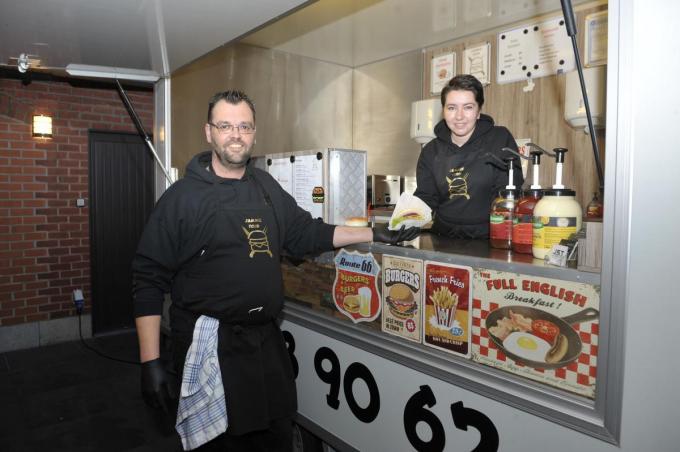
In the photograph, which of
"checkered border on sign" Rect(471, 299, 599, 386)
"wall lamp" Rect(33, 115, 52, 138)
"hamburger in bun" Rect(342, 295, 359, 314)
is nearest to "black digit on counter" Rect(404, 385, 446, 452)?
"checkered border on sign" Rect(471, 299, 599, 386)

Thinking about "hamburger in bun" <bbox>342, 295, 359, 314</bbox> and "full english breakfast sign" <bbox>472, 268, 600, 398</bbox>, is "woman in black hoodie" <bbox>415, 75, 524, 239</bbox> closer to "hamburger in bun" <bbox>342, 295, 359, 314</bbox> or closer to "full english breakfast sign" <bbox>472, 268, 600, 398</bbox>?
"hamburger in bun" <bbox>342, 295, 359, 314</bbox>

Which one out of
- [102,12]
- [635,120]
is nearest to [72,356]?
[102,12]

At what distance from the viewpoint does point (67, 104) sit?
4727 mm

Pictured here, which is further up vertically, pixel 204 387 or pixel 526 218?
pixel 526 218

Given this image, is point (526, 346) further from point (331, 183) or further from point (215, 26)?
point (215, 26)

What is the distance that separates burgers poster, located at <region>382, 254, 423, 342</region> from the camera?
66.1 inches

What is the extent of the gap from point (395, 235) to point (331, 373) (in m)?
0.66

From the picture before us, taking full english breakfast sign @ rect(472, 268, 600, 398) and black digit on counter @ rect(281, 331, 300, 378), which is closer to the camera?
full english breakfast sign @ rect(472, 268, 600, 398)

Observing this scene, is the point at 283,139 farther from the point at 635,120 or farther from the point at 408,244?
the point at 635,120

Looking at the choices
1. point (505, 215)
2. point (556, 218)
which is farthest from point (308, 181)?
point (556, 218)

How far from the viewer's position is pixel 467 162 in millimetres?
2143

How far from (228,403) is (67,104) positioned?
Result: 4.07m

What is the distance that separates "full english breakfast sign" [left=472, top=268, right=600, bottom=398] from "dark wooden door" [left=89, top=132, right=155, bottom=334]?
175 inches

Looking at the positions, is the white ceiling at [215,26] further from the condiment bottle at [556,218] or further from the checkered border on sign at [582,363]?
the checkered border on sign at [582,363]
